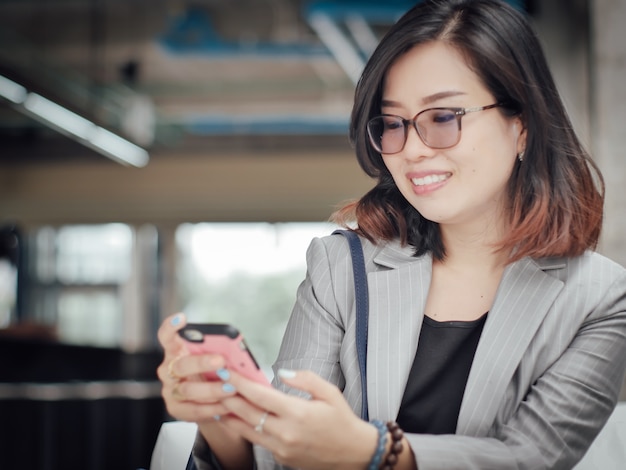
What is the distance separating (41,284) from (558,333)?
Answer: 1259 cm

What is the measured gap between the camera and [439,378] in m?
1.65

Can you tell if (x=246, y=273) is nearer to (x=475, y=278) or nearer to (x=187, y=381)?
(x=475, y=278)

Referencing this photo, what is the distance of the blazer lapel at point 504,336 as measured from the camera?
1550 millimetres

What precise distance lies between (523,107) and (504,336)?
453 mm

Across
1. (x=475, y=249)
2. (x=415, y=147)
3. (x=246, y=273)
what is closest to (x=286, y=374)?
(x=415, y=147)

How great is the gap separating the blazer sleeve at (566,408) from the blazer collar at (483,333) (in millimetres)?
56

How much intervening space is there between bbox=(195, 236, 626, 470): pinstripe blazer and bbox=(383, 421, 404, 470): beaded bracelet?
81 millimetres

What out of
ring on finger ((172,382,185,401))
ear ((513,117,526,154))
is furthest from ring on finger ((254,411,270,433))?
ear ((513,117,526,154))

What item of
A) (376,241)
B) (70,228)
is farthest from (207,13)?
(376,241)

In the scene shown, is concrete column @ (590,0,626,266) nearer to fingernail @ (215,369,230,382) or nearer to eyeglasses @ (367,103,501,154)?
eyeglasses @ (367,103,501,154)

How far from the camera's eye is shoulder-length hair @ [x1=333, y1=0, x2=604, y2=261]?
162 centimetres

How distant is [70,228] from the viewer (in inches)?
517

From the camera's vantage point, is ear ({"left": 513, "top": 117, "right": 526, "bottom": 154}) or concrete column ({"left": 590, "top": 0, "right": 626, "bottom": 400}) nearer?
ear ({"left": 513, "top": 117, "right": 526, "bottom": 154})

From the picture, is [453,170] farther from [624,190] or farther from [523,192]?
[624,190]
